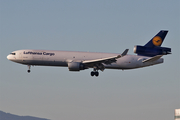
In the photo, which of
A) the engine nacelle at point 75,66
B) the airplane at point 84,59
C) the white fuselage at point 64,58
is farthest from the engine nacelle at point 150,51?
the engine nacelle at point 75,66

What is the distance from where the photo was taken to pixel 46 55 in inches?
2223

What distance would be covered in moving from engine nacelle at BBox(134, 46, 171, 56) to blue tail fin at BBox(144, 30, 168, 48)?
132 centimetres

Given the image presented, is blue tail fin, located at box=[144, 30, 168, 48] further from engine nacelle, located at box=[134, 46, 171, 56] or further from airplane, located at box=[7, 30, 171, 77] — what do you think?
airplane, located at box=[7, 30, 171, 77]

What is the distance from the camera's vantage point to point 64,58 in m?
56.3

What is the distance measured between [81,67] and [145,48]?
13.2 m

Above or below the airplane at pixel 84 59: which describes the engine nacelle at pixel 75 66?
below

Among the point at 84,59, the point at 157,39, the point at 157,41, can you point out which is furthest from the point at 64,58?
the point at 157,39

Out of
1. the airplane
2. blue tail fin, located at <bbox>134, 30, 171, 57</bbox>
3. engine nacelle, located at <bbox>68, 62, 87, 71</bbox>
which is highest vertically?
blue tail fin, located at <bbox>134, 30, 171, 57</bbox>

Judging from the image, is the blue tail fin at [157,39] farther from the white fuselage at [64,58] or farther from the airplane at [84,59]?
the white fuselage at [64,58]

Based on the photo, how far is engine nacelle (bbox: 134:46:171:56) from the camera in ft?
193

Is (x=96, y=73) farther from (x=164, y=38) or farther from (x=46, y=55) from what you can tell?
(x=164, y=38)

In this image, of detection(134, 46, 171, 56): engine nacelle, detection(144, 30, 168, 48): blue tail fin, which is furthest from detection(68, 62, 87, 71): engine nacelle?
detection(144, 30, 168, 48): blue tail fin

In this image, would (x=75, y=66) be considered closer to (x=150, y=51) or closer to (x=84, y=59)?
(x=84, y=59)

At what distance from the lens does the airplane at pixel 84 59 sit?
183 ft
